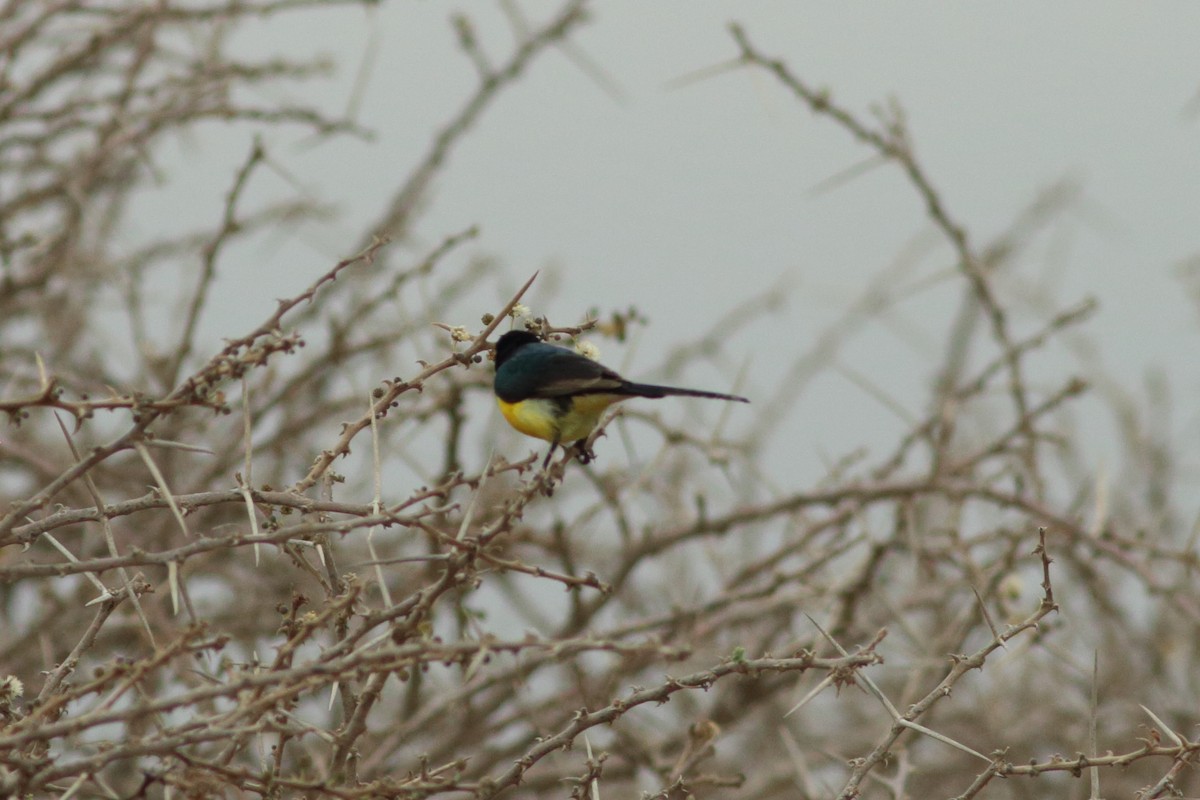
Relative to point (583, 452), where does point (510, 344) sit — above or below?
above

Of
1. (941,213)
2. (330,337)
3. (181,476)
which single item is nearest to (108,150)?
(330,337)

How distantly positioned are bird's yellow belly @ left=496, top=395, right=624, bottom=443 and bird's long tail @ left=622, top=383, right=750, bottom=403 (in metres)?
0.13

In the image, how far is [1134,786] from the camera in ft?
21.3

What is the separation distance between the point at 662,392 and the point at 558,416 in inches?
20.2

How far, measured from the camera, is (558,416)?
418 centimetres

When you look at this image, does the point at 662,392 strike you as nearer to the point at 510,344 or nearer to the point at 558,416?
the point at 558,416

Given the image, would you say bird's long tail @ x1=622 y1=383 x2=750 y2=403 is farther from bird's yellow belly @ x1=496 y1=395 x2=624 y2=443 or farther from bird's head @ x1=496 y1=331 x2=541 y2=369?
bird's head @ x1=496 y1=331 x2=541 y2=369

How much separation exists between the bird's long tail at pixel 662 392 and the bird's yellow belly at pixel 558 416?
0.13 metres

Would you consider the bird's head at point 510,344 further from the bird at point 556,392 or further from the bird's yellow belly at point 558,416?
the bird's yellow belly at point 558,416

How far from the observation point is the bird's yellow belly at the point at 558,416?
413 cm

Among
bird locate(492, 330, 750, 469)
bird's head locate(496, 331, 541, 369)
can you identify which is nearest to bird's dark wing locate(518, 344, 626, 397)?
bird locate(492, 330, 750, 469)

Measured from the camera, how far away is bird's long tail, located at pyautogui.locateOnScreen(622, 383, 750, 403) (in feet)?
11.2

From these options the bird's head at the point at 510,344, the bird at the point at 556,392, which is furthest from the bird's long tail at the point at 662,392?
the bird's head at the point at 510,344

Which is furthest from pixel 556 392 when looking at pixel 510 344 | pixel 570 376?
pixel 510 344
